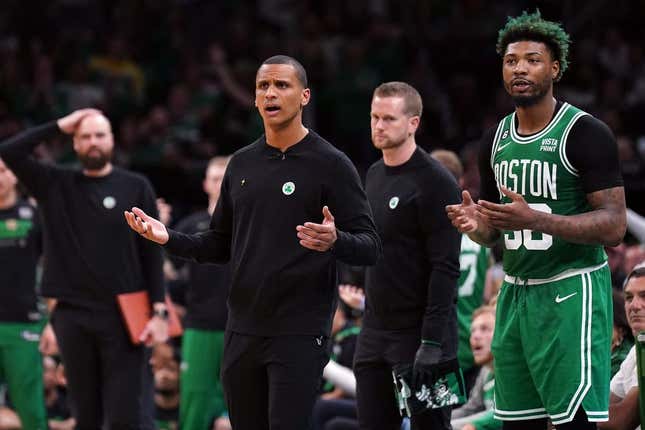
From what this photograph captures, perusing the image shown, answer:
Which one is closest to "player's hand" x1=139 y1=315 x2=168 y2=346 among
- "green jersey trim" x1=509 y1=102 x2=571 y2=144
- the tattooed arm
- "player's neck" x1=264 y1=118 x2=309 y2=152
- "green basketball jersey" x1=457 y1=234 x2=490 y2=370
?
"green basketball jersey" x1=457 y1=234 x2=490 y2=370

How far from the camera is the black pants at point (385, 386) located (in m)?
6.00

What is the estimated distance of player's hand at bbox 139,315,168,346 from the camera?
23.4 feet

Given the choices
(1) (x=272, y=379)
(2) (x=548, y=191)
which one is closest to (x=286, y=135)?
(1) (x=272, y=379)

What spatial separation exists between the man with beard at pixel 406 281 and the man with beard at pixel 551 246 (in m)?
0.96

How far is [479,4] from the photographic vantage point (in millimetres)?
13320

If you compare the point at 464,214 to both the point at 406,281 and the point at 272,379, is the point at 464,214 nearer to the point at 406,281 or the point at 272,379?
the point at 272,379

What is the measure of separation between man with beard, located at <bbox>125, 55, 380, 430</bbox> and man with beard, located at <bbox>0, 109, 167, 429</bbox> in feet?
6.48

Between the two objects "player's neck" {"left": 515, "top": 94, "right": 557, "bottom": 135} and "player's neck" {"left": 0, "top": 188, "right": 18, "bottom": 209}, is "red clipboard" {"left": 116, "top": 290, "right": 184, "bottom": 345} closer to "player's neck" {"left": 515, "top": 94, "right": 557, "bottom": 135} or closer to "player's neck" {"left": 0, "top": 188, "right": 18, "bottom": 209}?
"player's neck" {"left": 0, "top": 188, "right": 18, "bottom": 209}

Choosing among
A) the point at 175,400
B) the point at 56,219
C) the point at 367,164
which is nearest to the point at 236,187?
the point at 56,219

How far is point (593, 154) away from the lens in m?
4.73

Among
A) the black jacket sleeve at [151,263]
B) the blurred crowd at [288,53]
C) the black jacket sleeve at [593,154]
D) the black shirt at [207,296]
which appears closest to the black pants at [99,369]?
the black jacket sleeve at [151,263]

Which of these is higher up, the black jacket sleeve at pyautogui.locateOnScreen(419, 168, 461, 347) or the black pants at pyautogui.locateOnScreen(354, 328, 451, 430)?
the black jacket sleeve at pyautogui.locateOnScreen(419, 168, 461, 347)

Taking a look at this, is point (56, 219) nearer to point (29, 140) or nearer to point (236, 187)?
point (29, 140)

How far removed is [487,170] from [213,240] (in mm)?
1174
